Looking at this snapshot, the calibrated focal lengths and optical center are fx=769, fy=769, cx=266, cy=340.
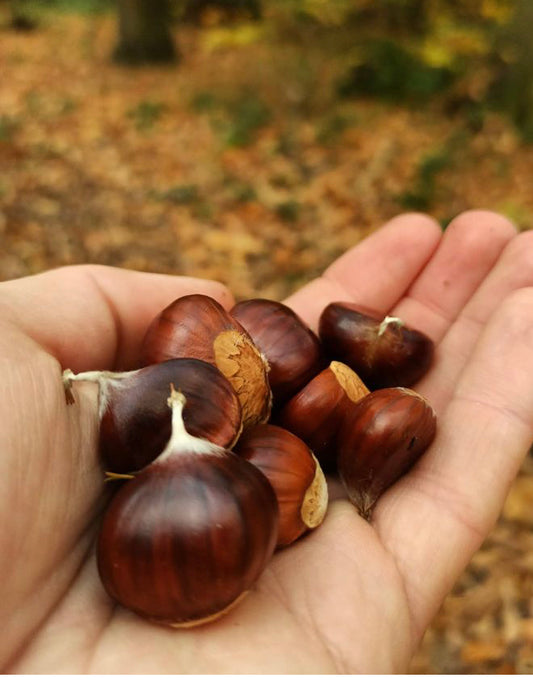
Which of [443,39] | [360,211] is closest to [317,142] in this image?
[360,211]

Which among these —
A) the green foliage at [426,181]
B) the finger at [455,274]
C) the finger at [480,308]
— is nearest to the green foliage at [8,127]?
the green foliage at [426,181]

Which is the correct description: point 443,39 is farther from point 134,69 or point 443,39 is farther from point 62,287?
point 62,287

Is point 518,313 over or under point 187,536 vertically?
over

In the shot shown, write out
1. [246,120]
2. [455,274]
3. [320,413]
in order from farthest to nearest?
1. [246,120]
2. [455,274]
3. [320,413]

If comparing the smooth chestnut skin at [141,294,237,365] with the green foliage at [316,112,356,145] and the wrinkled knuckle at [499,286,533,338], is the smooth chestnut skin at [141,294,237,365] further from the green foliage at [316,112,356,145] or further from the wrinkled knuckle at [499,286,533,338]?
the green foliage at [316,112,356,145]

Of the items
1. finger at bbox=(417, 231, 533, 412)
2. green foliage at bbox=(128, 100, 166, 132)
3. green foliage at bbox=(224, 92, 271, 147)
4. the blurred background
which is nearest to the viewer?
finger at bbox=(417, 231, 533, 412)

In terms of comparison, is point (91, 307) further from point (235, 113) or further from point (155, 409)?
point (235, 113)

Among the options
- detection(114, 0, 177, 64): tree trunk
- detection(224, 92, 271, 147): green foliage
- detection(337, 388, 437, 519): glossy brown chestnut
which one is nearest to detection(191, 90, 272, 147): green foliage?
detection(224, 92, 271, 147): green foliage

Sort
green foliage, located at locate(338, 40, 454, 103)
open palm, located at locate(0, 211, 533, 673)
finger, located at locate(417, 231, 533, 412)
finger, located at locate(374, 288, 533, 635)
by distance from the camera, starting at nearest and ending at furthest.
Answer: open palm, located at locate(0, 211, 533, 673) < finger, located at locate(374, 288, 533, 635) < finger, located at locate(417, 231, 533, 412) < green foliage, located at locate(338, 40, 454, 103)

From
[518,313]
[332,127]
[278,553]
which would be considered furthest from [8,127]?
[278,553]
